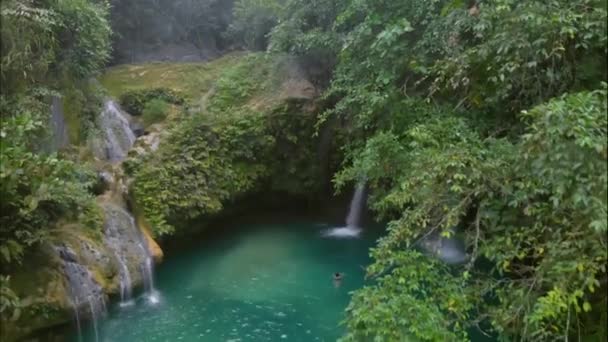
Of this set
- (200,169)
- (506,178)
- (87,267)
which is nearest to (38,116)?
(87,267)

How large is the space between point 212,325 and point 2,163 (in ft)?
11.9

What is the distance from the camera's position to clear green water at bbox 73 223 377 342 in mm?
7020

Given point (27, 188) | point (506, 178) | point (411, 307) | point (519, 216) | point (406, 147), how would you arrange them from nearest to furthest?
point (411, 307) < point (506, 178) < point (519, 216) < point (27, 188) < point (406, 147)

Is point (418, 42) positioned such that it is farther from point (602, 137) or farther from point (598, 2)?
point (602, 137)

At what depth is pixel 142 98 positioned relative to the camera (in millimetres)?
11500

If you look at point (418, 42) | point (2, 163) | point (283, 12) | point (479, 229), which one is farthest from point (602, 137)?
point (283, 12)

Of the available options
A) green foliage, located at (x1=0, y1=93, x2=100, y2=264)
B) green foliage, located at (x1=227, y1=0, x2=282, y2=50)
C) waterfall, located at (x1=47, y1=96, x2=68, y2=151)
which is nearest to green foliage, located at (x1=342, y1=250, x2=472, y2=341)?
green foliage, located at (x1=0, y1=93, x2=100, y2=264)

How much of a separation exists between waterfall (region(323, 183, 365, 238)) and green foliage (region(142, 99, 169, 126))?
449 cm

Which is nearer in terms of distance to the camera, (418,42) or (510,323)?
(510,323)

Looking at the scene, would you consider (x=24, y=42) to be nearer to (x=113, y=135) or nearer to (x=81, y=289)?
(x=81, y=289)

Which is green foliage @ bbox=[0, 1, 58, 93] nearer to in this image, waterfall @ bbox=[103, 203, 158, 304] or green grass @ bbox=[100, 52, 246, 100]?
waterfall @ bbox=[103, 203, 158, 304]

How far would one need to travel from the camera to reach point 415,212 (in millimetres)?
5102

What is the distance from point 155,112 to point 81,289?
502 centimetres

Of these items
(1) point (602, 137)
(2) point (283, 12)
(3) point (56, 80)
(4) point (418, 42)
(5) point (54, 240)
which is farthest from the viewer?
(2) point (283, 12)
